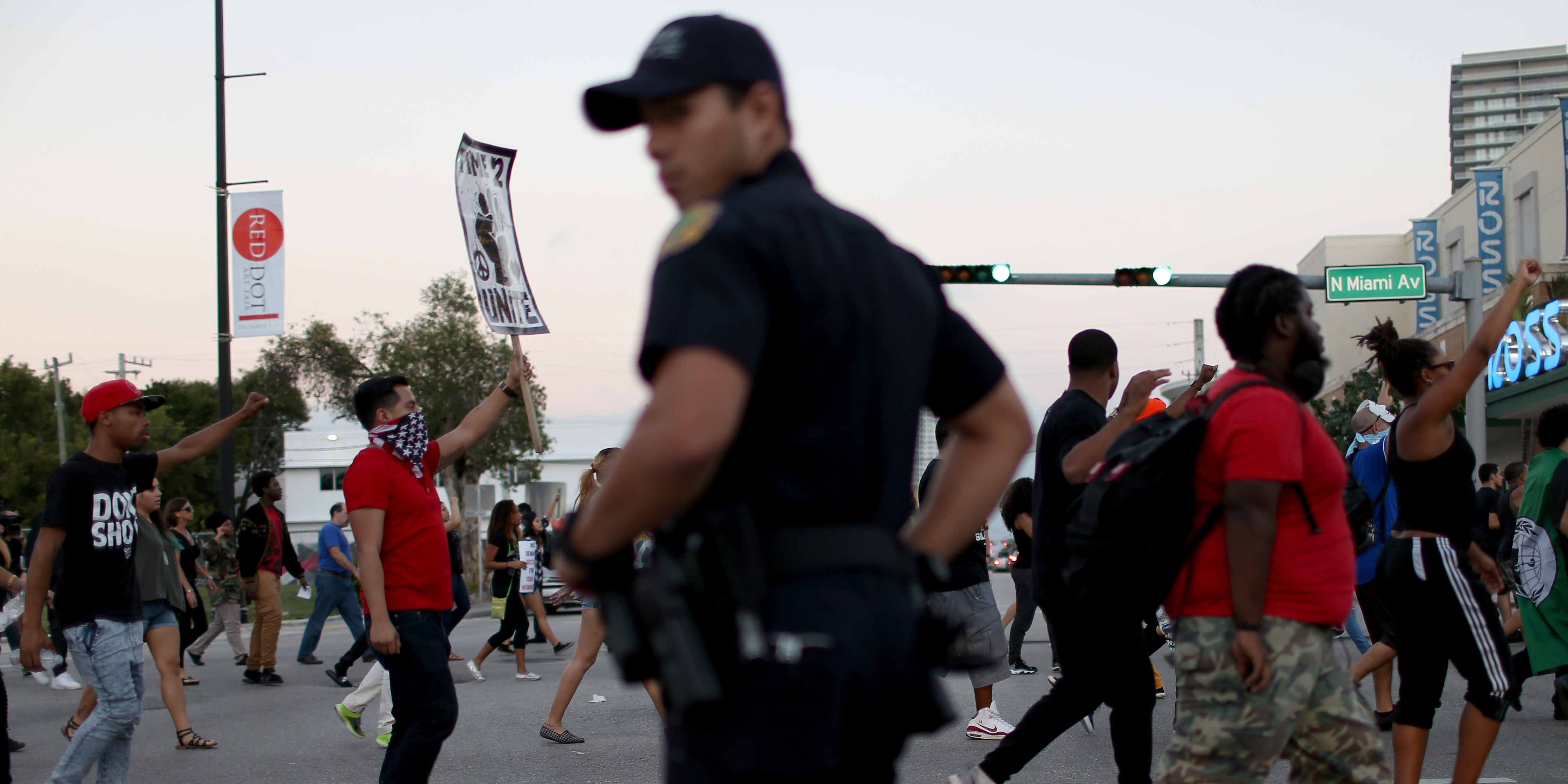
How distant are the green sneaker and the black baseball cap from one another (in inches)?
273

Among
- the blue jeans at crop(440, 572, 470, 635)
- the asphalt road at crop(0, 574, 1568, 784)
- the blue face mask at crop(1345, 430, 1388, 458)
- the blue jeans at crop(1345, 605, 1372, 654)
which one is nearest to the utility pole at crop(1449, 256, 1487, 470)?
the blue jeans at crop(1345, 605, 1372, 654)

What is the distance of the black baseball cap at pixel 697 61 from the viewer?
1916mm

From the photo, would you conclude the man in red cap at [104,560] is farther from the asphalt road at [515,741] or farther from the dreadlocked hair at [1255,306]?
the dreadlocked hair at [1255,306]

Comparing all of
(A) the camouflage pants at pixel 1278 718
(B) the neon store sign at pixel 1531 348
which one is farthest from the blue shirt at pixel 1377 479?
(B) the neon store sign at pixel 1531 348

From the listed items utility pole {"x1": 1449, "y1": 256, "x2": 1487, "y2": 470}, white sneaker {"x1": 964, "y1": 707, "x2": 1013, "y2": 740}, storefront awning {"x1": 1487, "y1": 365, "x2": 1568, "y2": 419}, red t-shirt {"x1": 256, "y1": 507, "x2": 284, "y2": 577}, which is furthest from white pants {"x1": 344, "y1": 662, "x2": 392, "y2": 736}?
storefront awning {"x1": 1487, "y1": 365, "x2": 1568, "y2": 419}

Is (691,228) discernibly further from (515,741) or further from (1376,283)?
(1376,283)

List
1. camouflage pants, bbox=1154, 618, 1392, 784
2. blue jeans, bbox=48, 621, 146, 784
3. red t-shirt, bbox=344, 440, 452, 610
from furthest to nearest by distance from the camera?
blue jeans, bbox=48, 621, 146, 784, red t-shirt, bbox=344, 440, 452, 610, camouflage pants, bbox=1154, 618, 1392, 784

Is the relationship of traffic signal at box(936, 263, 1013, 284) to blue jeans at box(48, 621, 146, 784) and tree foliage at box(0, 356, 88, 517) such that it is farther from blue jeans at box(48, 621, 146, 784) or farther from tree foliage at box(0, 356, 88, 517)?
tree foliage at box(0, 356, 88, 517)

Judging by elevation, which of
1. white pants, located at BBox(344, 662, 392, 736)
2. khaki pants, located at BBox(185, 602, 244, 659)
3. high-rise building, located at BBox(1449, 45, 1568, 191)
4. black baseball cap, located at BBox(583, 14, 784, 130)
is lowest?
khaki pants, located at BBox(185, 602, 244, 659)

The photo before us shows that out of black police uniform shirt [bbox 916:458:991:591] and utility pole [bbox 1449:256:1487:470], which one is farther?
utility pole [bbox 1449:256:1487:470]

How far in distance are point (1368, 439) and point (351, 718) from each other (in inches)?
265

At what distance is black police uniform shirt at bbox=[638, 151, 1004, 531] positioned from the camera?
1.74 meters

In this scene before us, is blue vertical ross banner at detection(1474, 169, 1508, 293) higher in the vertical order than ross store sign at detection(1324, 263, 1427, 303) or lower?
higher

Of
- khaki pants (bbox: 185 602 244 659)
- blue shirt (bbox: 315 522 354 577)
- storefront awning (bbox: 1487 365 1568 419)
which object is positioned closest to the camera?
blue shirt (bbox: 315 522 354 577)
